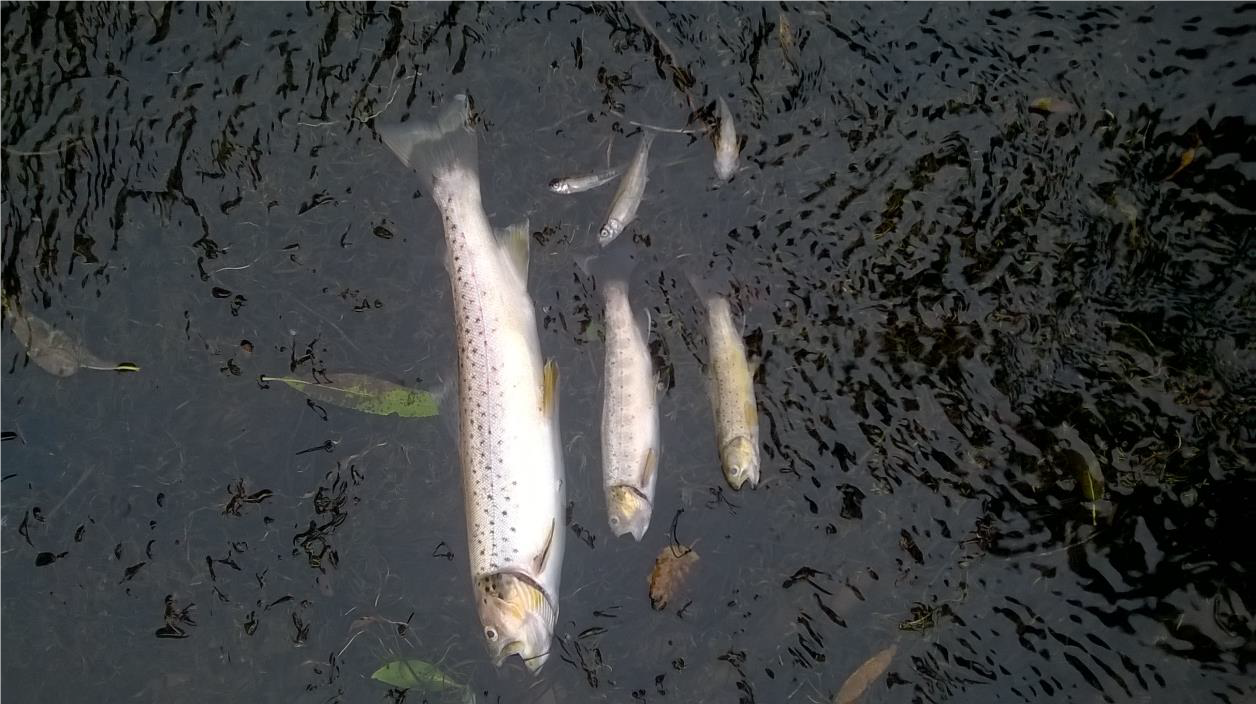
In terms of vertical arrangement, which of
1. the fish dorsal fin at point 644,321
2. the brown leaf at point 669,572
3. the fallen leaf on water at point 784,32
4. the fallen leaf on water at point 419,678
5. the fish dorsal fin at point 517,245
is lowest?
the fallen leaf on water at point 419,678

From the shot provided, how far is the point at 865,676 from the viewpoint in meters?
3.06

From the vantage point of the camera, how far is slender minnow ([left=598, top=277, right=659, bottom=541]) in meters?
2.99

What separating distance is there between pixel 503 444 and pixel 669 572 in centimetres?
84

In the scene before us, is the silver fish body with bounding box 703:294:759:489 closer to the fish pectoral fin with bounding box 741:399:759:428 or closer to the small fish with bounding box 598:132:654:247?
the fish pectoral fin with bounding box 741:399:759:428

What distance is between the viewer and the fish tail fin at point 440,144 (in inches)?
123

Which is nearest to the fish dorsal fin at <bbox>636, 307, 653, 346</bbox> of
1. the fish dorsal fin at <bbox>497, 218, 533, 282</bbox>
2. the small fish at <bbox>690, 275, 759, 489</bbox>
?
the small fish at <bbox>690, 275, 759, 489</bbox>

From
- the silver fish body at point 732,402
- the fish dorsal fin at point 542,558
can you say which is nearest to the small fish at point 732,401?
the silver fish body at point 732,402

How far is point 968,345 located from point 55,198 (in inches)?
150

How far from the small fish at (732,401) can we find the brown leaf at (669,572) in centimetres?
35

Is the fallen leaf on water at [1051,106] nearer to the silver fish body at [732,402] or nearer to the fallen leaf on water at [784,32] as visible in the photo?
the fallen leaf on water at [784,32]

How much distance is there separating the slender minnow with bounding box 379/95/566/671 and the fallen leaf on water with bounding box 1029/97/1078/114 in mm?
2138

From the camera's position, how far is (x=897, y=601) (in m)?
3.07

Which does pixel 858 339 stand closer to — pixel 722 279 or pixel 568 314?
pixel 722 279

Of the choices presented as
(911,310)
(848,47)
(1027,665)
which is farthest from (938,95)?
(1027,665)
